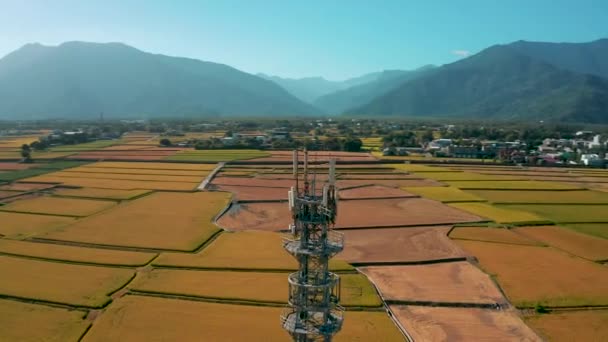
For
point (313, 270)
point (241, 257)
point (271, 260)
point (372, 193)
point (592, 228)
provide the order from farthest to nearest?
point (372, 193) → point (592, 228) → point (241, 257) → point (271, 260) → point (313, 270)

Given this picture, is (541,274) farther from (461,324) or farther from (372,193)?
(372,193)

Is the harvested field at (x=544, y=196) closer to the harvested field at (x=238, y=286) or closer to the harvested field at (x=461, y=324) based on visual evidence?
the harvested field at (x=461, y=324)

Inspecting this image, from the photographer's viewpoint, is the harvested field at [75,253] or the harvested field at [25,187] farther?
the harvested field at [25,187]

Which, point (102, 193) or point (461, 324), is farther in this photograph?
point (102, 193)

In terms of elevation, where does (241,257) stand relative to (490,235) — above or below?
above

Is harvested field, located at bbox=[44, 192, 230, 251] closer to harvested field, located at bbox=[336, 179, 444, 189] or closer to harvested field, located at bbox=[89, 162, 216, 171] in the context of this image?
harvested field, located at bbox=[336, 179, 444, 189]

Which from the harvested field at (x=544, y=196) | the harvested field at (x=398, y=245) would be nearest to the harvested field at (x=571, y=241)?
the harvested field at (x=398, y=245)

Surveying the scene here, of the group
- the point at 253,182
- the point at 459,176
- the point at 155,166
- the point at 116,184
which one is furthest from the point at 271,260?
the point at 155,166
